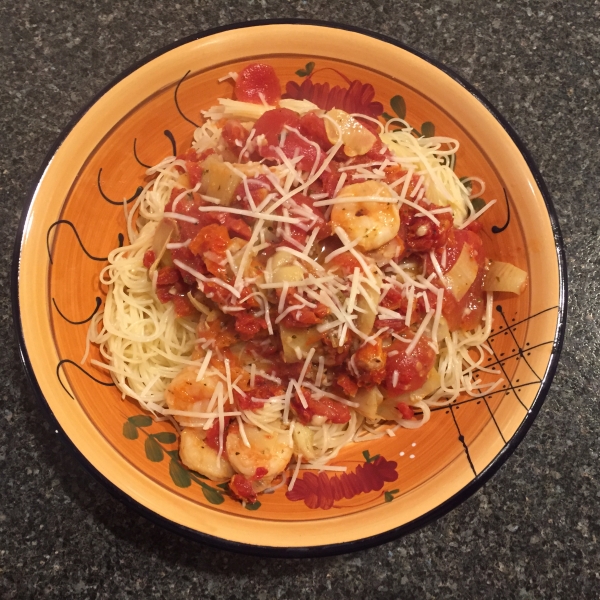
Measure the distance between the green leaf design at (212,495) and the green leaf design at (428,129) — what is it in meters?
2.74

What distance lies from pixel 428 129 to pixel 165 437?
8.87ft

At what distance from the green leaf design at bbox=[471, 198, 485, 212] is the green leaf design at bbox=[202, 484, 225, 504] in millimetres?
2482

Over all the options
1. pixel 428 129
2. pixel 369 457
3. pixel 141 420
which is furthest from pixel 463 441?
pixel 428 129

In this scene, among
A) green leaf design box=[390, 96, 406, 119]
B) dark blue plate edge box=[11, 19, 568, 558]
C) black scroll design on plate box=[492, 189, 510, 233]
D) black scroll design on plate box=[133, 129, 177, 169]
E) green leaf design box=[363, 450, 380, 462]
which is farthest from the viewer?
green leaf design box=[390, 96, 406, 119]

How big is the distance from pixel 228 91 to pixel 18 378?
2469 millimetres

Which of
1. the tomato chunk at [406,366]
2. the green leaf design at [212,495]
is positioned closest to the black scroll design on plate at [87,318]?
the green leaf design at [212,495]

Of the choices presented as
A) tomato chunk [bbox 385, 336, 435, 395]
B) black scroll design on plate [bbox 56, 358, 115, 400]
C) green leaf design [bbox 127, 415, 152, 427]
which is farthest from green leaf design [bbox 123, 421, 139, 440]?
tomato chunk [bbox 385, 336, 435, 395]

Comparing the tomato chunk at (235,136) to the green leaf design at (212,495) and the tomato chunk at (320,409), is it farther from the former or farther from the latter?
the green leaf design at (212,495)

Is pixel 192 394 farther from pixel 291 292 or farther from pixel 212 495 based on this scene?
pixel 291 292

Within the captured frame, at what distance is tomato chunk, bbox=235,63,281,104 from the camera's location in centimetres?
352

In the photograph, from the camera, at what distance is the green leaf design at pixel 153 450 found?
305 centimetres

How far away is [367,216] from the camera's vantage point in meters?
2.98

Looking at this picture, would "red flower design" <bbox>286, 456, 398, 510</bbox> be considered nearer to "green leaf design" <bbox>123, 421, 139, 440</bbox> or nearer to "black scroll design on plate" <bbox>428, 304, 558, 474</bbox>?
"black scroll design on plate" <bbox>428, 304, 558, 474</bbox>

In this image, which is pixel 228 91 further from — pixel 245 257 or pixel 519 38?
pixel 519 38
